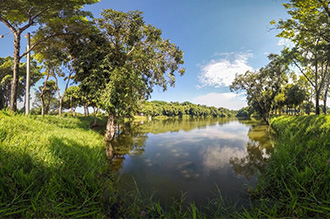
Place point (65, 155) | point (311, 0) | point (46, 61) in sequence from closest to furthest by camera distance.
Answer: point (65, 155) → point (311, 0) → point (46, 61)

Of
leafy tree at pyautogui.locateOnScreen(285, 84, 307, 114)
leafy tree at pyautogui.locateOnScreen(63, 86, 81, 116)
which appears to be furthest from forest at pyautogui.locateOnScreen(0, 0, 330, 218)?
leafy tree at pyautogui.locateOnScreen(285, 84, 307, 114)

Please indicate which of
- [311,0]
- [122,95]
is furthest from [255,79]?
[122,95]

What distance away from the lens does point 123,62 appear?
13297 millimetres

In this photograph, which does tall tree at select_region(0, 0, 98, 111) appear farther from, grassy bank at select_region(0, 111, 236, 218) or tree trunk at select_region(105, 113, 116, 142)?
grassy bank at select_region(0, 111, 236, 218)

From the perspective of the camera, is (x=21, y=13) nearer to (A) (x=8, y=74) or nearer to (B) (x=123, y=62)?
(B) (x=123, y=62)

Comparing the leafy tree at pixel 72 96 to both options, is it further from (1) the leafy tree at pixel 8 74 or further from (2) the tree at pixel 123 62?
(2) the tree at pixel 123 62

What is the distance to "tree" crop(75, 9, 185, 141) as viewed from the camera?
436 inches

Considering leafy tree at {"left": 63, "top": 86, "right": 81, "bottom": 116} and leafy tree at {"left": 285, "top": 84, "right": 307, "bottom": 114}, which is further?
leafy tree at {"left": 285, "top": 84, "right": 307, "bottom": 114}

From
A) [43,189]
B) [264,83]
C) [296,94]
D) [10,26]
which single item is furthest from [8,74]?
[296,94]

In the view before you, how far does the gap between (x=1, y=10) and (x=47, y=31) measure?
10.0 ft

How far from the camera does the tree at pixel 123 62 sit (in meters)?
11.1

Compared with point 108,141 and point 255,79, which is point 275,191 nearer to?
point 108,141

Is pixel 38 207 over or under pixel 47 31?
under

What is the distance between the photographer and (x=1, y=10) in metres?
9.34
